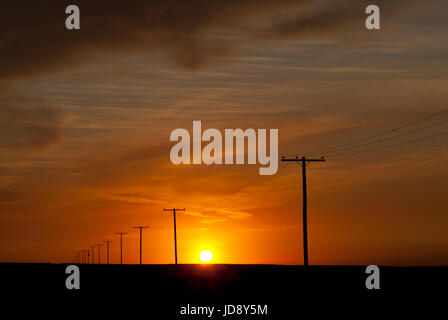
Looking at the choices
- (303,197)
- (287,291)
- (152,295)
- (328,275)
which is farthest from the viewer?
(328,275)

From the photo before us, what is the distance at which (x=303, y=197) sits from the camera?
211ft

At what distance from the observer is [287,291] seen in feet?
155

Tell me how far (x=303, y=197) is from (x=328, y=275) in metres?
9.78
